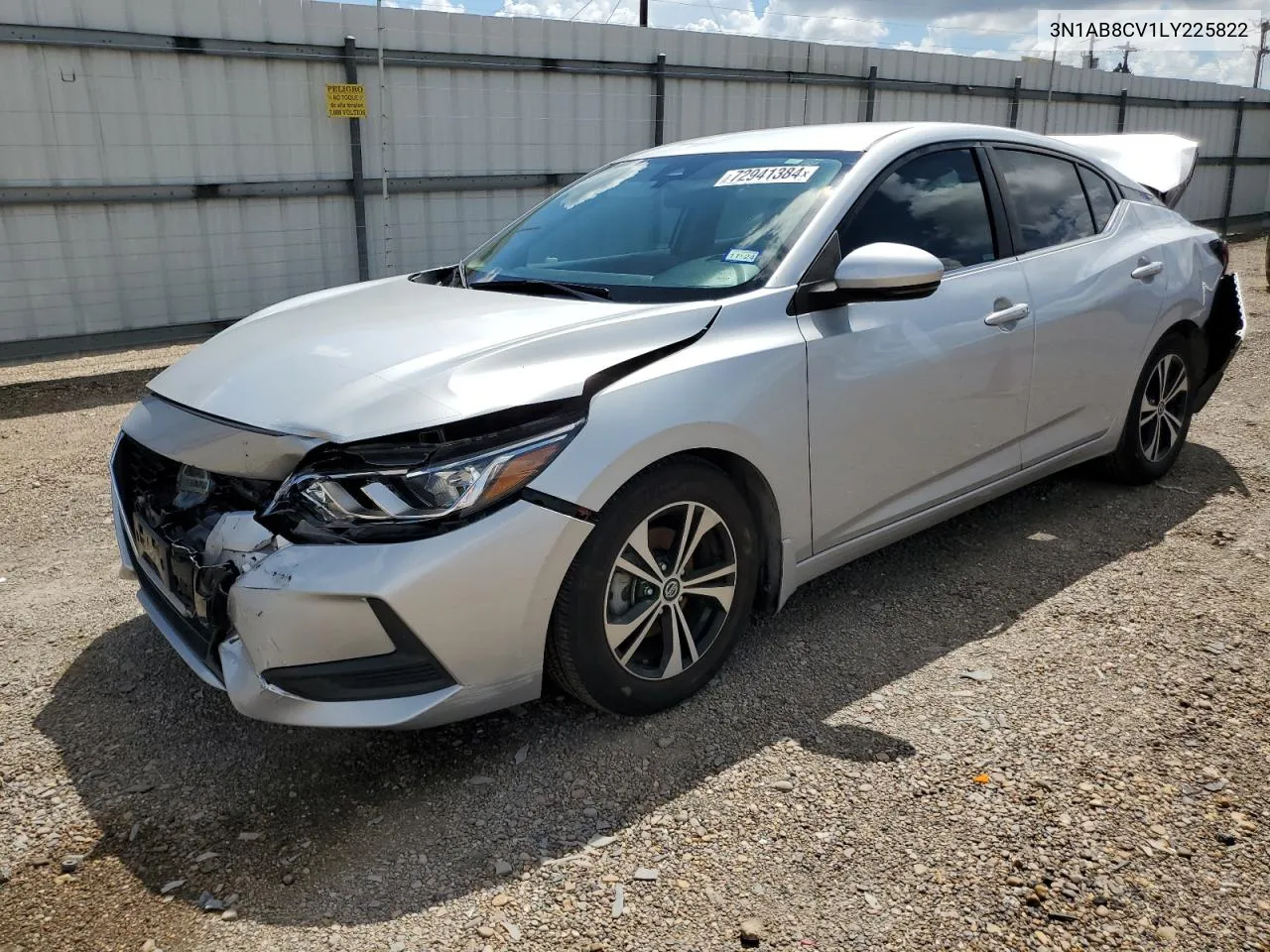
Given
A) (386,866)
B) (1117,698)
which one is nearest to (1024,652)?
(1117,698)

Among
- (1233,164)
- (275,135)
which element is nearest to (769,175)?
(275,135)

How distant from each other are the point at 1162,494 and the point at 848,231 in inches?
99.6

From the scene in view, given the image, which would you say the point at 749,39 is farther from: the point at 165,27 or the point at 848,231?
the point at 848,231

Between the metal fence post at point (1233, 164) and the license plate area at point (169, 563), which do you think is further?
the metal fence post at point (1233, 164)

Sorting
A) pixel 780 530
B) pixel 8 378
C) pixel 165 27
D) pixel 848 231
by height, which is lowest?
pixel 8 378

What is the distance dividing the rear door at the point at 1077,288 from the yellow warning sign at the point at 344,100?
6704 millimetres

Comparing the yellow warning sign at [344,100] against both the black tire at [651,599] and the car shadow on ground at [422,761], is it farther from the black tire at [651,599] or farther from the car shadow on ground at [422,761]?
the black tire at [651,599]

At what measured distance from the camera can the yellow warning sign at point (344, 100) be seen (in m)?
9.21

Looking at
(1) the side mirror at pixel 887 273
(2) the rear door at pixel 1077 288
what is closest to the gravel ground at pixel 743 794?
(2) the rear door at pixel 1077 288

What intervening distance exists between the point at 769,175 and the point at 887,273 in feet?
2.36

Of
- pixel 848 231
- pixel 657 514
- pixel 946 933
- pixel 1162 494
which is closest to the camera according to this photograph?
pixel 946 933

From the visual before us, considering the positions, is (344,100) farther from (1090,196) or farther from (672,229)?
(1090,196)

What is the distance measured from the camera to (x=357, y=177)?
9.65 m

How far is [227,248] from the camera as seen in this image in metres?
9.13
